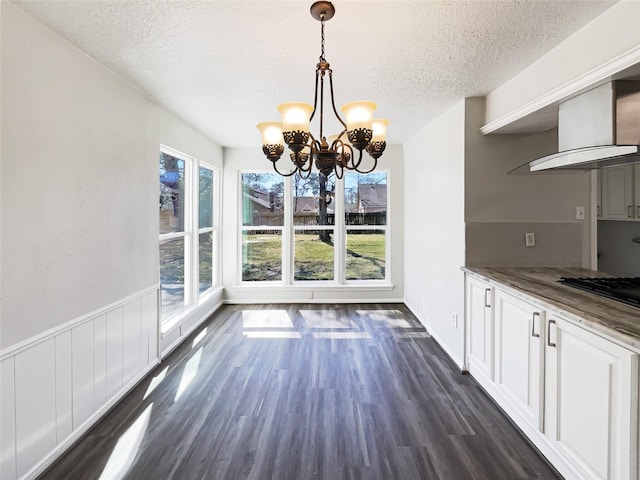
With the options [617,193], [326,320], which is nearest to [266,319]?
[326,320]

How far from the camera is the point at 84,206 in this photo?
2107 millimetres

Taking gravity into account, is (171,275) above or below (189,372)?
above

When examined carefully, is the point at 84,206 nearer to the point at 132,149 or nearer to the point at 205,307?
the point at 132,149

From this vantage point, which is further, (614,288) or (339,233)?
(339,233)

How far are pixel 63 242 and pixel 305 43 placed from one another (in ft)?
6.26

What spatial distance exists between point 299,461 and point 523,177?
286 cm

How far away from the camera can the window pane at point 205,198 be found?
439 cm

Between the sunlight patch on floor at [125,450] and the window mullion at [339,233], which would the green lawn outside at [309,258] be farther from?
the sunlight patch on floor at [125,450]

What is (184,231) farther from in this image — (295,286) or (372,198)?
(372,198)

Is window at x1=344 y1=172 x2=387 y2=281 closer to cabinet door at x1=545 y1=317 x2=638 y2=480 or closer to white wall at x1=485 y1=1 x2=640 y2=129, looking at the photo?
white wall at x1=485 y1=1 x2=640 y2=129

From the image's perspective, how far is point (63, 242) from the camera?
1929 mm

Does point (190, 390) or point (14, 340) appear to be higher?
point (14, 340)

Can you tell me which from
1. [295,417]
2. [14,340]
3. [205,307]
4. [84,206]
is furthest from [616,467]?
[205,307]

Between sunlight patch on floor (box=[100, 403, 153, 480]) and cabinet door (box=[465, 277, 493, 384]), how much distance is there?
251 centimetres
